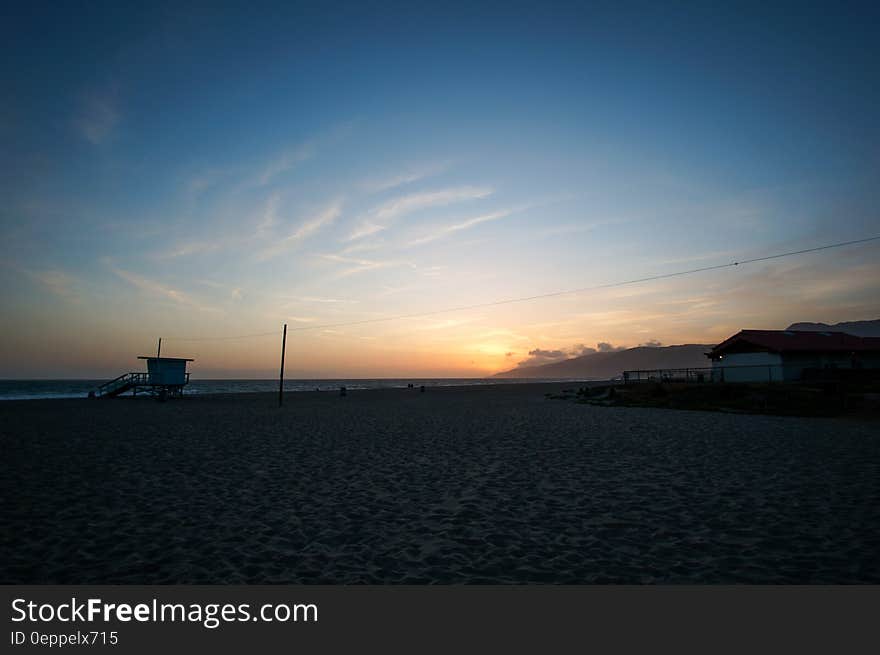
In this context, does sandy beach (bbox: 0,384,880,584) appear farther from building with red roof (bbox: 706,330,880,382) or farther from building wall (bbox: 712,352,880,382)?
building with red roof (bbox: 706,330,880,382)

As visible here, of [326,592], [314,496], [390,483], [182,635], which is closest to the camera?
[182,635]

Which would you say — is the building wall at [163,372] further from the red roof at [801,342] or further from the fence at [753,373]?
the red roof at [801,342]

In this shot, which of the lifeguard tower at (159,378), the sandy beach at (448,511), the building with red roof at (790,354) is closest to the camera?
the sandy beach at (448,511)

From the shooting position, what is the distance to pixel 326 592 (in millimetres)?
5262

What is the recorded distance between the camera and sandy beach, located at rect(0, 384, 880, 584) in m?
5.88

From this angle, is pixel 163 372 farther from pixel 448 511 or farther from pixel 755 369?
pixel 755 369

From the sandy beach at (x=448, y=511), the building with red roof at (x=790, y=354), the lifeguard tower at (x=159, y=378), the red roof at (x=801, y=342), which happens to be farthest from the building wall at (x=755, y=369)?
the lifeguard tower at (x=159, y=378)

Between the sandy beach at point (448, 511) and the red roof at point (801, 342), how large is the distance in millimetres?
27705

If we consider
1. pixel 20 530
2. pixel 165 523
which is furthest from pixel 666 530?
pixel 20 530

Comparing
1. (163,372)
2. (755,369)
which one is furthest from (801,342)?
(163,372)

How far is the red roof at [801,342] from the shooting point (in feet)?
135

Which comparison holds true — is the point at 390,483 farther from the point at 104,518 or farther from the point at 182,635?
the point at 182,635

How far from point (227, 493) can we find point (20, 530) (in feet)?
11.2

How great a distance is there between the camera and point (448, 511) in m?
8.56
